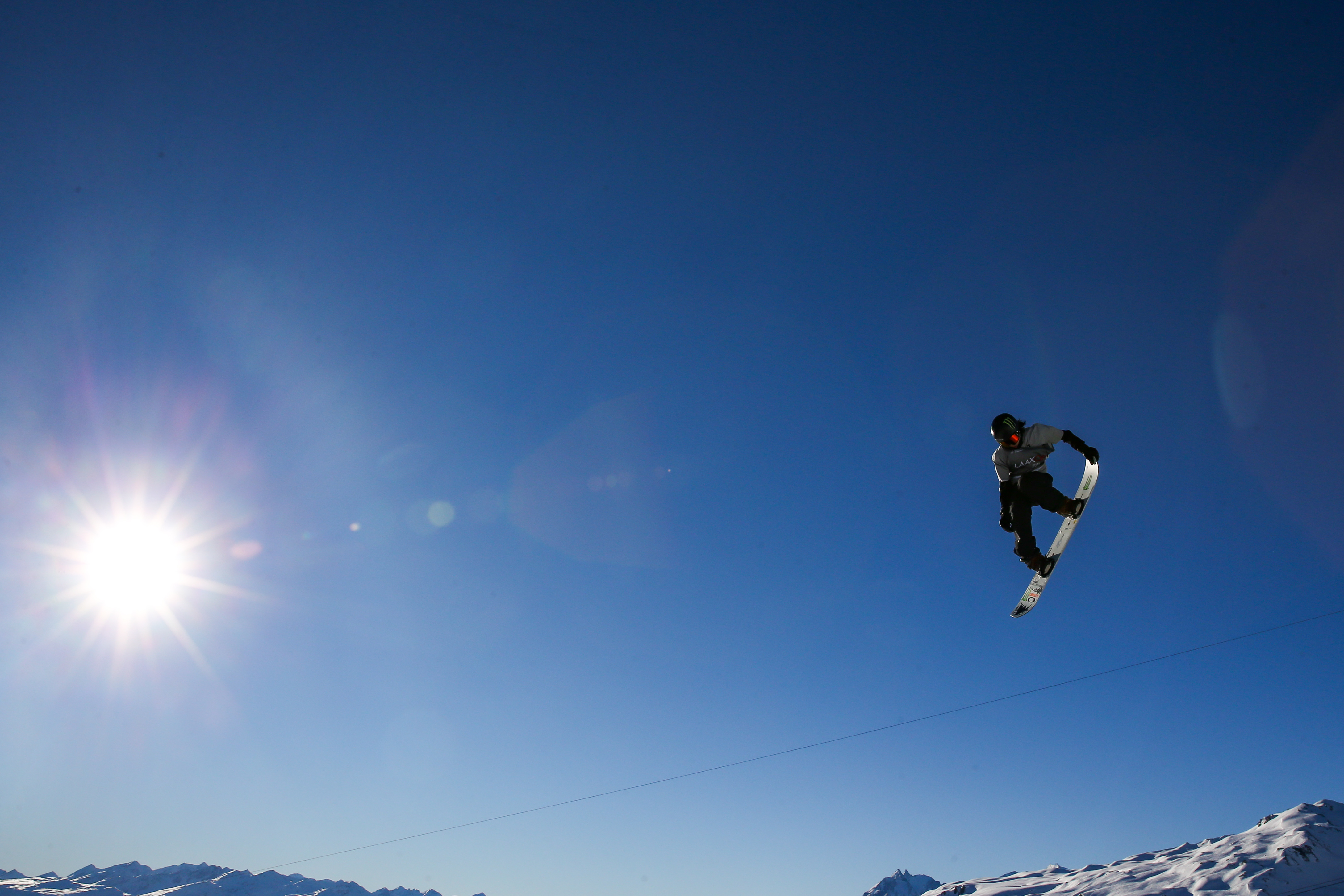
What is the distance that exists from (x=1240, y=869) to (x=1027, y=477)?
208m

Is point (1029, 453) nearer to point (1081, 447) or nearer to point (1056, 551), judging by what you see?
point (1081, 447)

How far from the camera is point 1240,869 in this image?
14262cm

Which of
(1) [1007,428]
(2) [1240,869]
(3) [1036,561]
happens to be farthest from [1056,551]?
(2) [1240,869]

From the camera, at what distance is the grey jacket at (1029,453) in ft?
32.0

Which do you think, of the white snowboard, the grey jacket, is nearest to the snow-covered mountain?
the white snowboard

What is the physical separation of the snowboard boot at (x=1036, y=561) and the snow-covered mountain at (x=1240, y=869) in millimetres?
178806

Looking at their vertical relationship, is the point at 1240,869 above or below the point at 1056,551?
below

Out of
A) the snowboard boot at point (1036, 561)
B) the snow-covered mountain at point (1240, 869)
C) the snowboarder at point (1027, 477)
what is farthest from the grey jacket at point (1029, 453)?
the snow-covered mountain at point (1240, 869)

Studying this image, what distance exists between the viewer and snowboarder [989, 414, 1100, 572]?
9320 mm

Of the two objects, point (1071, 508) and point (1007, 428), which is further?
point (1071, 508)

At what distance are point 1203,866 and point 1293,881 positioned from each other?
15753 mm

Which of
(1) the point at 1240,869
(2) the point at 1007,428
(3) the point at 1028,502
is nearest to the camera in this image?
(2) the point at 1007,428

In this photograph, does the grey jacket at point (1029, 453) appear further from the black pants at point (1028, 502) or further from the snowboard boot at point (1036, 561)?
the snowboard boot at point (1036, 561)

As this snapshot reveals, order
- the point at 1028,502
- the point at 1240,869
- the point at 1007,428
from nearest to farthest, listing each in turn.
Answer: the point at 1007,428 < the point at 1028,502 < the point at 1240,869
